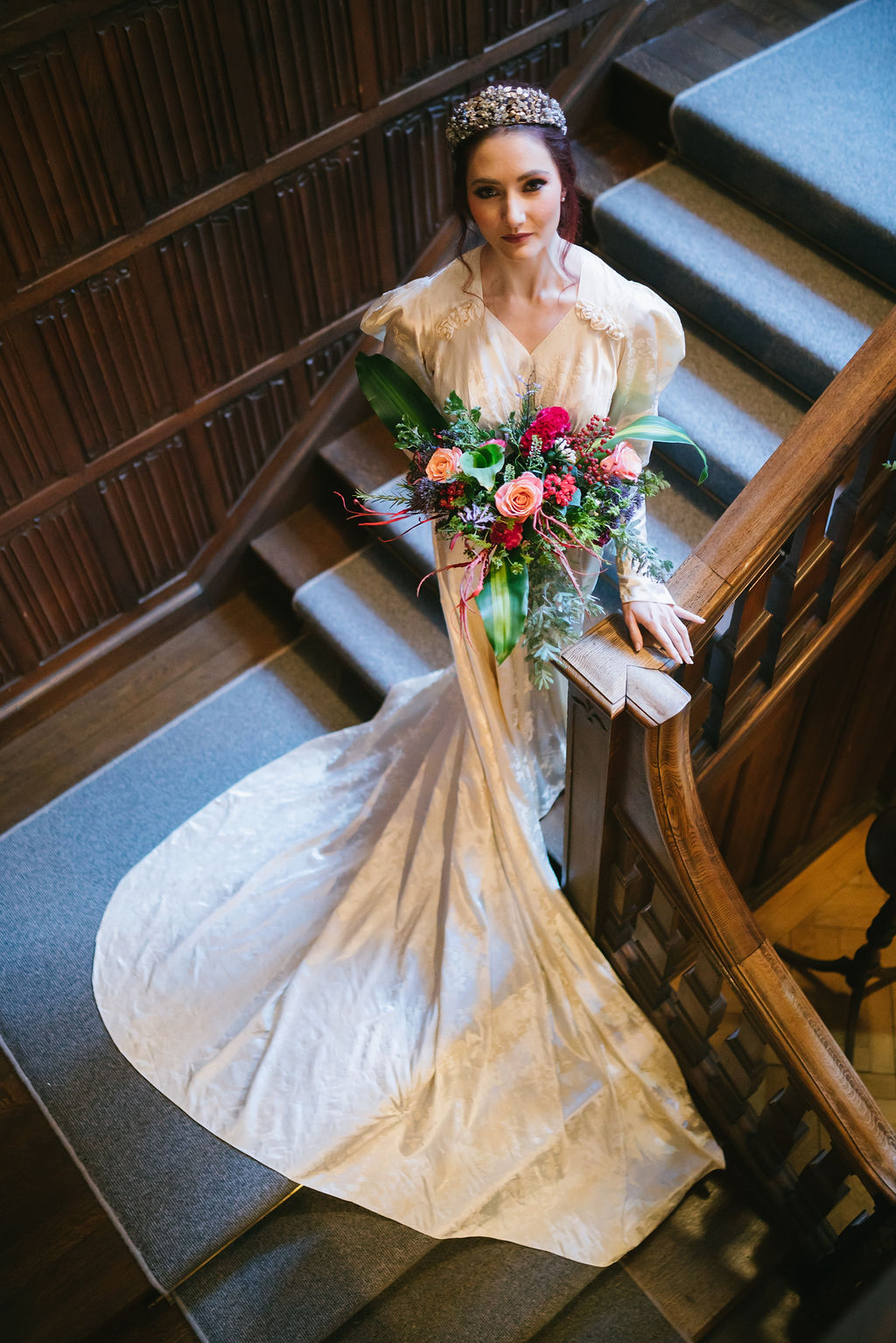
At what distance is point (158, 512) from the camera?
3303 millimetres

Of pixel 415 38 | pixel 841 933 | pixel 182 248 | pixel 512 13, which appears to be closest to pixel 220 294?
pixel 182 248

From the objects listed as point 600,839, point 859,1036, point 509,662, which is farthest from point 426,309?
point 859,1036

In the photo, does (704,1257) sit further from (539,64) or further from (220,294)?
(539,64)

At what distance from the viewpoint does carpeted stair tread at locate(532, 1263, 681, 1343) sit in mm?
2529

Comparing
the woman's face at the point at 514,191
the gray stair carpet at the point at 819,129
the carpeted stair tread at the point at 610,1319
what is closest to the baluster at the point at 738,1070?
the carpeted stair tread at the point at 610,1319

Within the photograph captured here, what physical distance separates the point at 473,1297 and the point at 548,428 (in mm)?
1919

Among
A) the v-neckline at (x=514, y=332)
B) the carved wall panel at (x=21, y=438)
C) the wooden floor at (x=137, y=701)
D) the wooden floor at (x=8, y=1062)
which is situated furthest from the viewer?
the wooden floor at (x=137, y=701)

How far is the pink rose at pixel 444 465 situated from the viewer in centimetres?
189

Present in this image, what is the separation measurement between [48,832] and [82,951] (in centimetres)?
41

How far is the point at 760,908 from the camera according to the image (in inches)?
142

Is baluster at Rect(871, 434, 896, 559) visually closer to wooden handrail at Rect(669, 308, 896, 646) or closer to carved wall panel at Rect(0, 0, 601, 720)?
wooden handrail at Rect(669, 308, 896, 646)

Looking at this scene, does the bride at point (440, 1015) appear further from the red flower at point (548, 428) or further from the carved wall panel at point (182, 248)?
the carved wall panel at point (182, 248)

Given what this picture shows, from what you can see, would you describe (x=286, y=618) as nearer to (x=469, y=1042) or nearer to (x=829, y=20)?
(x=469, y=1042)

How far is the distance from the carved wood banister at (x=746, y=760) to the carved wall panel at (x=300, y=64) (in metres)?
1.61
